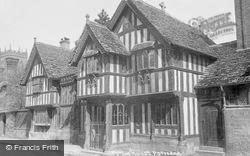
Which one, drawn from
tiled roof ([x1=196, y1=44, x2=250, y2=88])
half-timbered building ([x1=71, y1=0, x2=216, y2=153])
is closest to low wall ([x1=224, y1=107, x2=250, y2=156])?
tiled roof ([x1=196, y1=44, x2=250, y2=88])

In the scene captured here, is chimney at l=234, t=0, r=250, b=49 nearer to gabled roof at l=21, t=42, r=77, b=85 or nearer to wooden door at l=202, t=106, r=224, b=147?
wooden door at l=202, t=106, r=224, b=147

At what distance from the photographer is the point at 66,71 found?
24062 mm

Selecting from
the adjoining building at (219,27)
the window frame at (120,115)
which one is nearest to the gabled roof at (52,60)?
the window frame at (120,115)

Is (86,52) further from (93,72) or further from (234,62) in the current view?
(234,62)

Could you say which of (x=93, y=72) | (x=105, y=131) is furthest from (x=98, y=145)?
(x=93, y=72)

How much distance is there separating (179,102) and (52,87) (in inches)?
482

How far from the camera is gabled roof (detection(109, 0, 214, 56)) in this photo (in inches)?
612

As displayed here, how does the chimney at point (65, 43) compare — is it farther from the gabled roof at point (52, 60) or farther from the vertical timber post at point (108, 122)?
the vertical timber post at point (108, 122)

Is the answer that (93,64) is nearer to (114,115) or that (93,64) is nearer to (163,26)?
(114,115)

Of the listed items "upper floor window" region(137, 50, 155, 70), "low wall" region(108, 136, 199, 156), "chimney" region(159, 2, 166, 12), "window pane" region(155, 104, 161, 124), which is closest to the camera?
"low wall" region(108, 136, 199, 156)

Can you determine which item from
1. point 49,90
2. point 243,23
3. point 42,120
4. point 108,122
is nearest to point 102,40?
point 108,122

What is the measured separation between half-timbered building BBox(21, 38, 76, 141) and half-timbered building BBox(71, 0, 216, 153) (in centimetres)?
496

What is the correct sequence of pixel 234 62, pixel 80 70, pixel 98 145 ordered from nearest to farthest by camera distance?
1. pixel 234 62
2. pixel 98 145
3. pixel 80 70

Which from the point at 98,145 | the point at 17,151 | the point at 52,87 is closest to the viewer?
the point at 17,151
